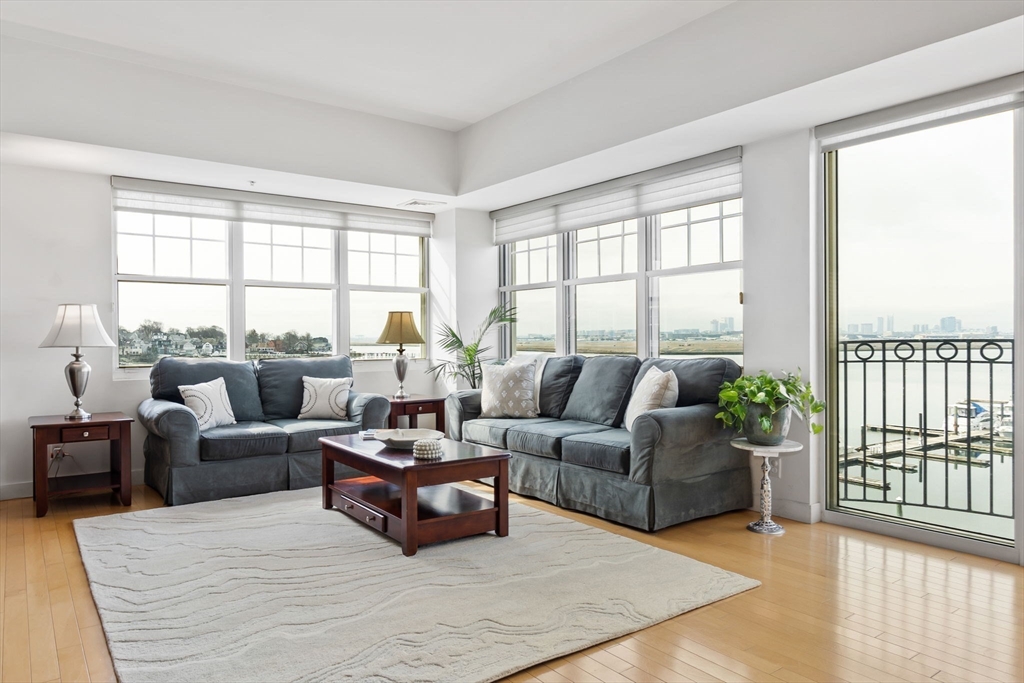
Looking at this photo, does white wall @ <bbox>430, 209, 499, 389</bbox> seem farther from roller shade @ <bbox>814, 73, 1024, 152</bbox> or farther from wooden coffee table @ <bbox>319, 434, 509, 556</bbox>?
roller shade @ <bbox>814, 73, 1024, 152</bbox>

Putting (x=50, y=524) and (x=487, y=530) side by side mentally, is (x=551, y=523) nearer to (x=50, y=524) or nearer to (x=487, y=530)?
(x=487, y=530)

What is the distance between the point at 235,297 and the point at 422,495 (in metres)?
2.81

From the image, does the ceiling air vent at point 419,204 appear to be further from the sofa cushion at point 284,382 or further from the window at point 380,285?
the sofa cushion at point 284,382

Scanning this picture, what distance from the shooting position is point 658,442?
11.9 ft

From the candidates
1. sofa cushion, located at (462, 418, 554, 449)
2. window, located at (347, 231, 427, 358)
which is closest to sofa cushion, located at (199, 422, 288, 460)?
sofa cushion, located at (462, 418, 554, 449)

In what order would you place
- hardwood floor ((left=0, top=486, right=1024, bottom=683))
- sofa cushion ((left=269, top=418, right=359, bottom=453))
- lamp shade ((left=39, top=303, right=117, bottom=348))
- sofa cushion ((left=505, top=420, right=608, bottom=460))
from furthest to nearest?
1. sofa cushion ((left=269, top=418, right=359, bottom=453))
2. lamp shade ((left=39, top=303, right=117, bottom=348))
3. sofa cushion ((left=505, top=420, right=608, bottom=460))
4. hardwood floor ((left=0, top=486, right=1024, bottom=683))

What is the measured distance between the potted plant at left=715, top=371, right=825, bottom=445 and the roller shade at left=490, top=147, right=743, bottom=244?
1.35m

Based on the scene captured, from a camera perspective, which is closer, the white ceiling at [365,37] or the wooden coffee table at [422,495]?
the wooden coffee table at [422,495]

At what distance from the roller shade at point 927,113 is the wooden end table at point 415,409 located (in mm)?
3526

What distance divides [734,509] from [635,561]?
3.92 feet

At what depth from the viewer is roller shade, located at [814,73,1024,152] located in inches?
126

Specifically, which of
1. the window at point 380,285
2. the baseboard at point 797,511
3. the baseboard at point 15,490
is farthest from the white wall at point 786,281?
the baseboard at point 15,490

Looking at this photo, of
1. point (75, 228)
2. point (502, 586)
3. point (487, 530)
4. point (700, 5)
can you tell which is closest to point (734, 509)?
point (487, 530)

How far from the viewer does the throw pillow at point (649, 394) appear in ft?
13.5
